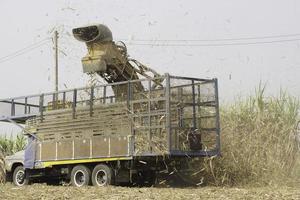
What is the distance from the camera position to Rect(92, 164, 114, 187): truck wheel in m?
14.2

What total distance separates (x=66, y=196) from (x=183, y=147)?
3888 mm

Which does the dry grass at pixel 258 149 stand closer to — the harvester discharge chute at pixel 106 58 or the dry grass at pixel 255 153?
the dry grass at pixel 255 153

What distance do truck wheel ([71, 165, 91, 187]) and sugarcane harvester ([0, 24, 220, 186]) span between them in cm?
3

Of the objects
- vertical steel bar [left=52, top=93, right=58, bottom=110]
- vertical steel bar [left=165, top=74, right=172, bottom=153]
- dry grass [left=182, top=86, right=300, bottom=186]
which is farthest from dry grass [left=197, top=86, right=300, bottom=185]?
vertical steel bar [left=52, top=93, right=58, bottom=110]

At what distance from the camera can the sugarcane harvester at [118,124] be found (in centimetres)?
1345

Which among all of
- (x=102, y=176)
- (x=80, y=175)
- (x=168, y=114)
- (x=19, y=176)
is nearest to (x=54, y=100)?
(x=80, y=175)

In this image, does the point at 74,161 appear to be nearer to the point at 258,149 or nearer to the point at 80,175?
the point at 80,175

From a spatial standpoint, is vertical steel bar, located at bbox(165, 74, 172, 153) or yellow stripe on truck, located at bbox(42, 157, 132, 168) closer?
vertical steel bar, located at bbox(165, 74, 172, 153)

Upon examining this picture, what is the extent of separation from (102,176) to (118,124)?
161 cm

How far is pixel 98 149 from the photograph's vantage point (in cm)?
1437

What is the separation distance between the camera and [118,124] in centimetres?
1398

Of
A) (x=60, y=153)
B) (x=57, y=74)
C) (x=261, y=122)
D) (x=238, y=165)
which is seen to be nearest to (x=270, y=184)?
(x=238, y=165)

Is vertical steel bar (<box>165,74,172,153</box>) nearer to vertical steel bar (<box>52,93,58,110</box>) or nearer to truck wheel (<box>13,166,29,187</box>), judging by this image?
vertical steel bar (<box>52,93,58,110</box>)

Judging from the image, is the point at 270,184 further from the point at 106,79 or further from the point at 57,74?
the point at 57,74
